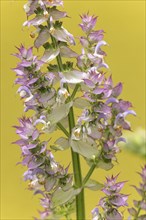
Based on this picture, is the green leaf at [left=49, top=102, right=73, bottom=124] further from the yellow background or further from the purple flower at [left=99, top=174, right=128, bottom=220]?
the yellow background

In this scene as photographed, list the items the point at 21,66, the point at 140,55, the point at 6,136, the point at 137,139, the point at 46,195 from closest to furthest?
the point at 21,66
the point at 46,195
the point at 137,139
the point at 6,136
the point at 140,55

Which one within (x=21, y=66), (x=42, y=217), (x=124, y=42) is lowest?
(x=42, y=217)

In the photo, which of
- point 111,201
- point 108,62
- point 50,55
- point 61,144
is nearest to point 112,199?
point 111,201

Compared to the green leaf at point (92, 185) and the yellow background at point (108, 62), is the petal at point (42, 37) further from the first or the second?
the yellow background at point (108, 62)

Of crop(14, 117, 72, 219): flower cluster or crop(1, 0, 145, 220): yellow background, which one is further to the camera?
crop(1, 0, 145, 220): yellow background

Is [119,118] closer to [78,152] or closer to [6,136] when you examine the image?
[78,152]

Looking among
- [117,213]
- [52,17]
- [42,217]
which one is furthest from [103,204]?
[52,17]

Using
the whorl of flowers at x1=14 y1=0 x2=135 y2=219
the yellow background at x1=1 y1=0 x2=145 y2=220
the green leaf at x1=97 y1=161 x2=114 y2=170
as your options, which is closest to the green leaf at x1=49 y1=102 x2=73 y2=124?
the whorl of flowers at x1=14 y1=0 x2=135 y2=219

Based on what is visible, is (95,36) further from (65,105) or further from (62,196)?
(62,196)
